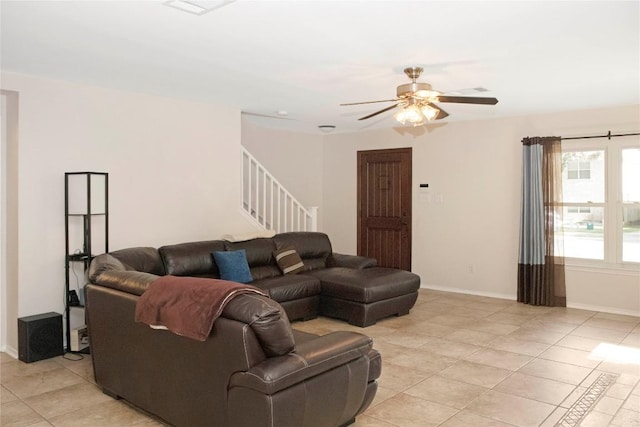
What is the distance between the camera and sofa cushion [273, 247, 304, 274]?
5785 millimetres

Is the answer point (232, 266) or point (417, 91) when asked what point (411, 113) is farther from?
point (232, 266)

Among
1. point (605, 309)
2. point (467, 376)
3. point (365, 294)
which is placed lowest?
point (467, 376)

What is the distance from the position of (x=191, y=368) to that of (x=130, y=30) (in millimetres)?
2122

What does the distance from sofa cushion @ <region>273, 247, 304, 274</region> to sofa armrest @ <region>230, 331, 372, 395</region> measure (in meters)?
3.06

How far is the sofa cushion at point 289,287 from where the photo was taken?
16.6 feet

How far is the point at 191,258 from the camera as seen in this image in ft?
16.3

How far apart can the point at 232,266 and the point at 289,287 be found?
63 cm

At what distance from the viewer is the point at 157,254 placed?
4.78 m

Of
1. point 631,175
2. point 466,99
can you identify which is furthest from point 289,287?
point 631,175

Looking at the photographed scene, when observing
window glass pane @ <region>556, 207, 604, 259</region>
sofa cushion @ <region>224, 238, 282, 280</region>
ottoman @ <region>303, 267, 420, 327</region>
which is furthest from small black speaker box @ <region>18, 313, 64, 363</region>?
window glass pane @ <region>556, 207, 604, 259</region>

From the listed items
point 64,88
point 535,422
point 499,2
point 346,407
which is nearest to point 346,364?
point 346,407

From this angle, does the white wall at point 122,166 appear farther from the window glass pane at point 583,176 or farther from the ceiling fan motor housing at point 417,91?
the window glass pane at point 583,176

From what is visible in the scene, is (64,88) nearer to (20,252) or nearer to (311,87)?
(20,252)

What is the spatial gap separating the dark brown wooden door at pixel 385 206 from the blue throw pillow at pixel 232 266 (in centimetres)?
313
